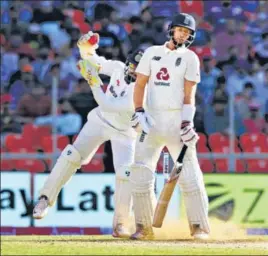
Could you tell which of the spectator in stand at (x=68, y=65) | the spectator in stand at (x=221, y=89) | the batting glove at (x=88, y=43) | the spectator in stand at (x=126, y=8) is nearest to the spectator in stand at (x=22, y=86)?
the spectator in stand at (x=68, y=65)

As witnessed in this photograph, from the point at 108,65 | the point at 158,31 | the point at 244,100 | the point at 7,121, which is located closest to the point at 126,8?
the point at 158,31

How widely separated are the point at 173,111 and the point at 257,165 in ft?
17.9

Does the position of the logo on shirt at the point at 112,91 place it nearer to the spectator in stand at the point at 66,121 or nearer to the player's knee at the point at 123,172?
the player's knee at the point at 123,172

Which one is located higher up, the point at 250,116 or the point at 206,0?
the point at 206,0

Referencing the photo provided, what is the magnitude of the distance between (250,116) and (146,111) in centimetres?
674

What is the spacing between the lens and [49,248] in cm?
895

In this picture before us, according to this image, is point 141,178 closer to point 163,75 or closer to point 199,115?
point 163,75

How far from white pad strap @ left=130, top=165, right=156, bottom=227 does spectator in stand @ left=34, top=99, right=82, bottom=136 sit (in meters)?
6.07

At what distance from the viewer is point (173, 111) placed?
10016 millimetres

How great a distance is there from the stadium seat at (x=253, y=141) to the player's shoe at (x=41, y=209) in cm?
504

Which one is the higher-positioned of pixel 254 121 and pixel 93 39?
pixel 93 39

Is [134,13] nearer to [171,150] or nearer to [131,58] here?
[131,58]

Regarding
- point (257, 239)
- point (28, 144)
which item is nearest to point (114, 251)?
point (257, 239)

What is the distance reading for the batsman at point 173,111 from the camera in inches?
391
